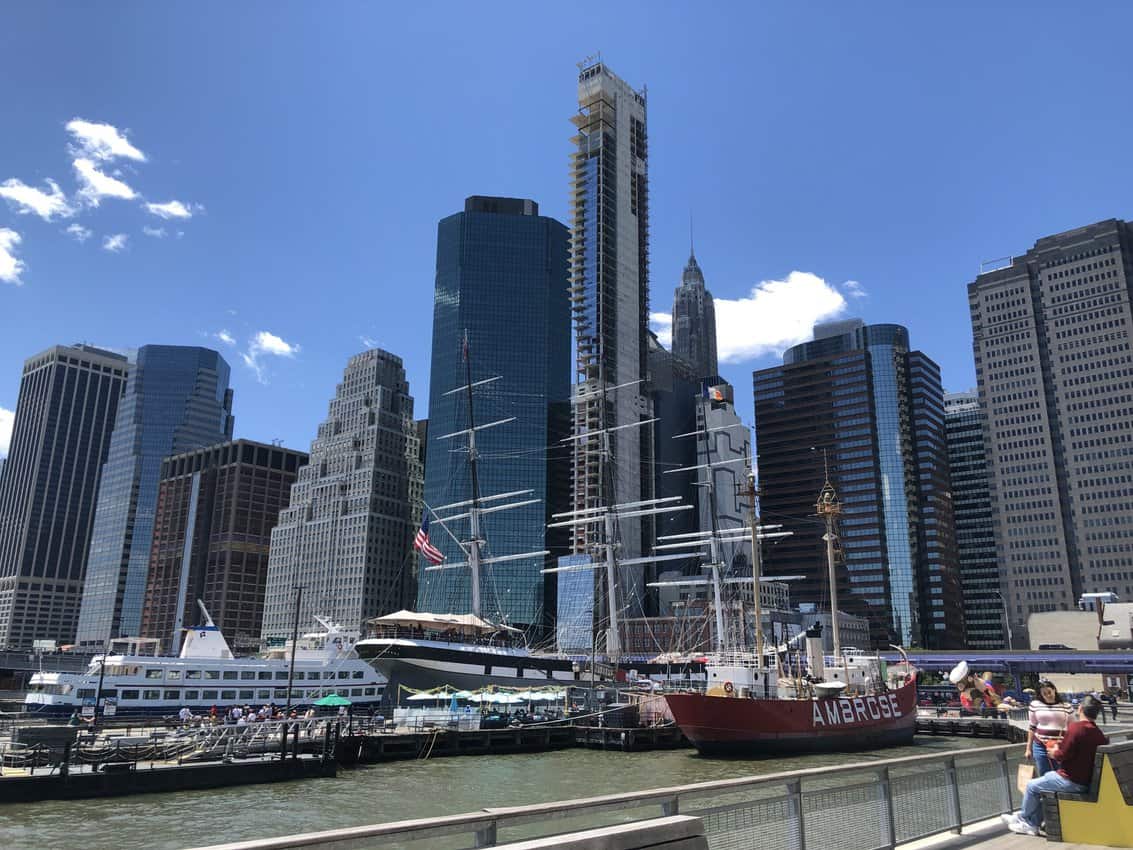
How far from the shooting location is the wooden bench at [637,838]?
6.69 meters

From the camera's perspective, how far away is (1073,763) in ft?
34.4

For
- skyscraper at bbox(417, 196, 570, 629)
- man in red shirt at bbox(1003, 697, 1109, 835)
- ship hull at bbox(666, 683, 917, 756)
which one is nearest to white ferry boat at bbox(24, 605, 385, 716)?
ship hull at bbox(666, 683, 917, 756)

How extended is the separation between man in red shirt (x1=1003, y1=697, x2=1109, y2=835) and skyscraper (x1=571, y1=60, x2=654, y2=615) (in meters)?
151

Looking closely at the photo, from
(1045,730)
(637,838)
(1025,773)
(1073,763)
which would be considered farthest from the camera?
(1025,773)

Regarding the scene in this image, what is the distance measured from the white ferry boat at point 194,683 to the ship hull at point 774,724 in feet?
108

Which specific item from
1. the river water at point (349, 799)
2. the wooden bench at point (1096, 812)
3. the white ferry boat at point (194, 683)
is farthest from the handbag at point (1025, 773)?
the white ferry boat at point (194, 683)

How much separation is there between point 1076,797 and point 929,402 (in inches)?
7908

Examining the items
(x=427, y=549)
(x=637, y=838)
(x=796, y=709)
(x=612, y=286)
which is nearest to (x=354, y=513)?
(x=612, y=286)

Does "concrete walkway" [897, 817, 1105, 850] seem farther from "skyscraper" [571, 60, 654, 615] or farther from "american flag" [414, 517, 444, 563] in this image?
"skyscraper" [571, 60, 654, 615]

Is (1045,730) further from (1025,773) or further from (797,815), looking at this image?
(797,815)

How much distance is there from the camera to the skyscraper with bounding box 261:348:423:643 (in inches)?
6718

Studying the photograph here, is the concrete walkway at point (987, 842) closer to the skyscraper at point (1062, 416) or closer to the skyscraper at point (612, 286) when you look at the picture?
the skyscraper at point (612, 286)

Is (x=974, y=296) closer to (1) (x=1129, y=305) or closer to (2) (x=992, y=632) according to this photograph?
(1) (x=1129, y=305)

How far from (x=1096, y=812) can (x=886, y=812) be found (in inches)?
94.0
